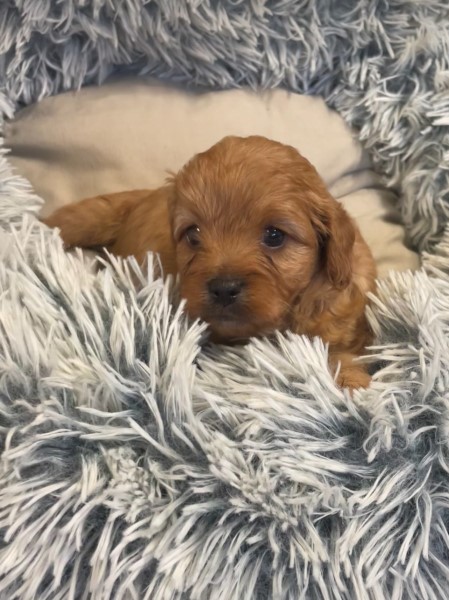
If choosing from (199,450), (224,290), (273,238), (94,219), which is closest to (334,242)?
(273,238)

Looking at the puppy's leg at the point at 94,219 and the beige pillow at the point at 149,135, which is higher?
the beige pillow at the point at 149,135

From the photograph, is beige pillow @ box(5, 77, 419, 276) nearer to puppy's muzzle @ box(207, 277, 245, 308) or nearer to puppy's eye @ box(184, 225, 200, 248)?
puppy's eye @ box(184, 225, 200, 248)

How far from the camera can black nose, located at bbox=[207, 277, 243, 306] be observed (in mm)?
1295

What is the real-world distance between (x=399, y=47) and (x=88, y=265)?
1.03m

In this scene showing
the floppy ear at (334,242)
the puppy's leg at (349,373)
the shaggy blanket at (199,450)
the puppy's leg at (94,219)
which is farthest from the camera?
the puppy's leg at (94,219)

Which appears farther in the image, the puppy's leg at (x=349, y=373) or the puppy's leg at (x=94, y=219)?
the puppy's leg at (x=94, y=219)

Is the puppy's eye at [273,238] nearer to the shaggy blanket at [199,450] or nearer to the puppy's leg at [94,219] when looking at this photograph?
the shaggy blanket at [199,450]

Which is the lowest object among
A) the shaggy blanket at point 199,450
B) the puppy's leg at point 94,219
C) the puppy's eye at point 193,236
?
the puppy's leg at point 94,219

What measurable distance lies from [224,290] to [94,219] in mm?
589

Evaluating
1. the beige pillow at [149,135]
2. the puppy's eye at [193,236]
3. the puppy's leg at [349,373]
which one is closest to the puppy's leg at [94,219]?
the beige pillow at [149,135]

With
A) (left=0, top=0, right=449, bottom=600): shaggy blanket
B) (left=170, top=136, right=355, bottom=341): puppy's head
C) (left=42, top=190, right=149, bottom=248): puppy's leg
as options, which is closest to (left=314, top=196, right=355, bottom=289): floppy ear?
(left=170, top=136, right=355, bottom=341): puppy's head

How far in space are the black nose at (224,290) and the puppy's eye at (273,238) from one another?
0.13 meters

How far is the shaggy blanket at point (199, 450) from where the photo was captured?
1011 millimetres

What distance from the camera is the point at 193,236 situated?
1.45 meters
